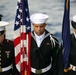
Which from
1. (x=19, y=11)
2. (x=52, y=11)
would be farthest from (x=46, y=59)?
(x=52, y=11)

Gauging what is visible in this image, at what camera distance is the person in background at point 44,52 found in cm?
262

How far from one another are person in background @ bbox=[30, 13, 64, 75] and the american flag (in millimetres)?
55

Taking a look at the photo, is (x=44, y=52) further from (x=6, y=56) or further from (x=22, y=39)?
(x=6, y=56)

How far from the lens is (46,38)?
2660mm

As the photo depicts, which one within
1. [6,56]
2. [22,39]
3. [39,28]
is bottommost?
[6,56]

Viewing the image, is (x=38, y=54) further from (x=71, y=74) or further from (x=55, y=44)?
(x=71, y=74)

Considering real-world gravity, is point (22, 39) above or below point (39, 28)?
below

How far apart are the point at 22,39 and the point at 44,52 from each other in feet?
0.81

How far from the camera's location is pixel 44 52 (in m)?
2.63

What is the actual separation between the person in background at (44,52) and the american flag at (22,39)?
0.18ft

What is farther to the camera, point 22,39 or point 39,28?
point 22,39

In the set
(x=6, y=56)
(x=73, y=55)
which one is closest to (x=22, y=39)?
(x=6, y=56)

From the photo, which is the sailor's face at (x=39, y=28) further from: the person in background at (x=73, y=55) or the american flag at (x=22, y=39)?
A: the person in background at (x=73, y=55)

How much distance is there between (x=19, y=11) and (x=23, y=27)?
16 cm
